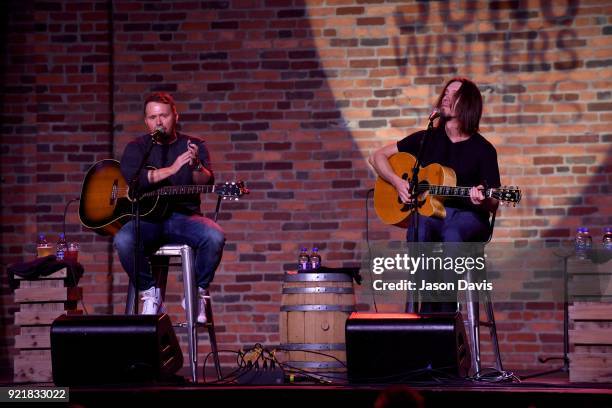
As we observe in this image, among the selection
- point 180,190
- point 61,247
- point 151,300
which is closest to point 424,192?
point 180,190

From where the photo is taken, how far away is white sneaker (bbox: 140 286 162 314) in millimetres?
4945

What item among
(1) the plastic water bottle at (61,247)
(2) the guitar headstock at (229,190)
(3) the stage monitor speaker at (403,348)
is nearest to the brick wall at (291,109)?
(1) the plastic water bottle at (61,247)

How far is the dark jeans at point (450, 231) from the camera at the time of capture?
481 cm

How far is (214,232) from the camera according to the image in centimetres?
506

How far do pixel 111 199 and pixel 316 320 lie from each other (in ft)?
4.56

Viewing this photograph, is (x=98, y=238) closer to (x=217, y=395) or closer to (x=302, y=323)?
(x=302, y=323)

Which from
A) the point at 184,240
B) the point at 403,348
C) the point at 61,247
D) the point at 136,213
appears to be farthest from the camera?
the point at 61,247

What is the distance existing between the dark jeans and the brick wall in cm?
121

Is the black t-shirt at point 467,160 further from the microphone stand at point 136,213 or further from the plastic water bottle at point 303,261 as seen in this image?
the microphone stand at point 136,213

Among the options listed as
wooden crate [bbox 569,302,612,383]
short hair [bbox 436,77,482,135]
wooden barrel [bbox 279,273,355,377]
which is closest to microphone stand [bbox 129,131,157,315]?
wooden barrel [bbox 279,273,355,377]

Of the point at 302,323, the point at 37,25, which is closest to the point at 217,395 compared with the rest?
the point at 302,323

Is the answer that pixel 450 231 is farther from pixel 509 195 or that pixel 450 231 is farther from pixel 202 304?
pixel 202 304

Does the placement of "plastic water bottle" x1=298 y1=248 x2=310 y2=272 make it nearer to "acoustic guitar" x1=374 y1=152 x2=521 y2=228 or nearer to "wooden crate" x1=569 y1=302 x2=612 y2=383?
"acoustic guitar" x1=374 y1=152 x2=521 y2=228

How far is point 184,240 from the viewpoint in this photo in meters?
5.09
